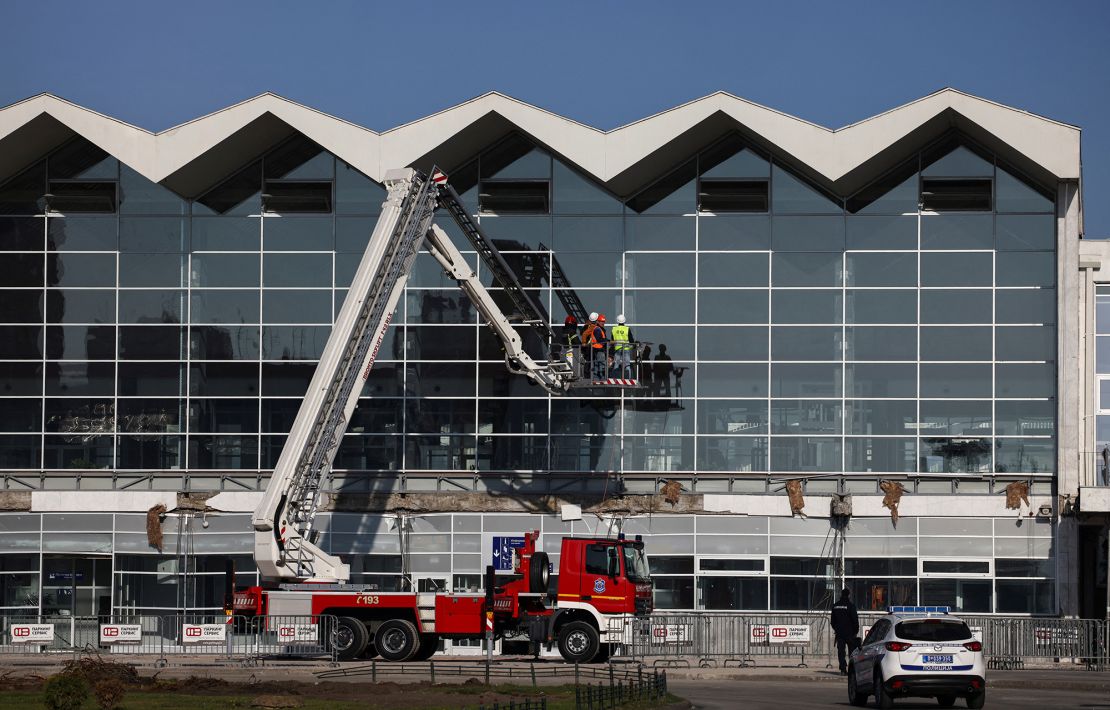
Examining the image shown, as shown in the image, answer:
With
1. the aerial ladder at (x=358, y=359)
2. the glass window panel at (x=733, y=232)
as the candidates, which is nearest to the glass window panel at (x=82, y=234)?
the aerial ladder at (x=358, y=359)

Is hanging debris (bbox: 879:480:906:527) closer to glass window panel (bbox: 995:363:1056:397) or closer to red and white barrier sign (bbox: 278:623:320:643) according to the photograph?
glass window panel (bbox: 995:363:1056:397)

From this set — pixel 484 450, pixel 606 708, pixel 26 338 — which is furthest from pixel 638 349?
pixel 606 708

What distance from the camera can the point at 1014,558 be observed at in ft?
144

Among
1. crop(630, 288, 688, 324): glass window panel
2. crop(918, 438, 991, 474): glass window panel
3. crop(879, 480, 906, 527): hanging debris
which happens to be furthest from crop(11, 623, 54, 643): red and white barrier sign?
crop(918, 438, 991, 474): glass window panel

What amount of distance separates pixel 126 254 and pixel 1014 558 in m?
26.1

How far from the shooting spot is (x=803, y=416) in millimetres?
44781

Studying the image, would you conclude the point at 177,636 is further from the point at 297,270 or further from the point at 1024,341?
the point at 1024,341

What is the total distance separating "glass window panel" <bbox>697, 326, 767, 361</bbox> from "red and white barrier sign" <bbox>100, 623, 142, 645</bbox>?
16228 millimetres

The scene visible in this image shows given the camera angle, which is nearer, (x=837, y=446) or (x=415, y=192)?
(x=415, y=192)

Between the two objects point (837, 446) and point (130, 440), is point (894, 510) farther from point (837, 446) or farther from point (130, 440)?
point (130, 440)

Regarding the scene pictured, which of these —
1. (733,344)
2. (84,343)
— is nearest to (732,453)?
(733,344)

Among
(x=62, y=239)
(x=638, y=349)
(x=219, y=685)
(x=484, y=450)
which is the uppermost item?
(x=62, y=239)

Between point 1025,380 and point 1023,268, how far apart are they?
3.10 metres

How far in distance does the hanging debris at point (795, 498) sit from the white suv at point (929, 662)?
20.1m
